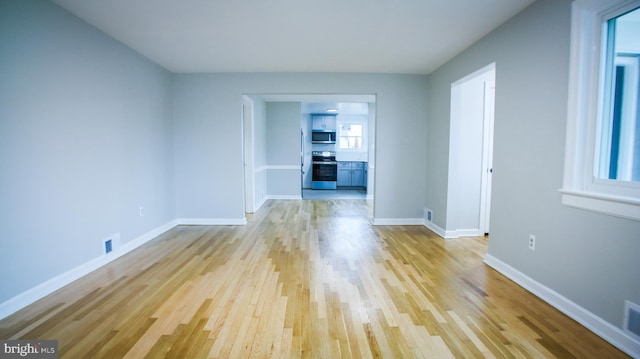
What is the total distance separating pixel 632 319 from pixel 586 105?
4.51 feet

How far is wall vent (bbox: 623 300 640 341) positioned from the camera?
164 centimetres

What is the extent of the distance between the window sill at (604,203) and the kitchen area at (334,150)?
7042mm

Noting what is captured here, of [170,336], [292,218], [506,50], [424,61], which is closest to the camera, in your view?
[170,336]

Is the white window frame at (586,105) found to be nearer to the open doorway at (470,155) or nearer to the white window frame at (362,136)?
the open doorway at (470,155)

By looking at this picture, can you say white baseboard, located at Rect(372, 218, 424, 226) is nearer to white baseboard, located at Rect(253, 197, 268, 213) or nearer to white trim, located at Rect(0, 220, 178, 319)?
white baseboard, located at Rect(253, 197, 268, 213)

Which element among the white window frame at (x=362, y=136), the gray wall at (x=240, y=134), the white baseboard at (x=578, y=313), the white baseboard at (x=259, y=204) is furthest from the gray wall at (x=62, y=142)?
the white window frame at (x=362, y=136)

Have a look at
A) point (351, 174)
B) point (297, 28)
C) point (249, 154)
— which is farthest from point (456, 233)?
point (351, 174)

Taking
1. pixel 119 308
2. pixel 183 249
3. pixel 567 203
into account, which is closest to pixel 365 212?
pixel 183 249

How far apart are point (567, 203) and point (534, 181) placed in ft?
1.22

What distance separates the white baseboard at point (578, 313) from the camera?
1.67 metres

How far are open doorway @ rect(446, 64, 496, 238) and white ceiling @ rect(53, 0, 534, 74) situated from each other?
0.64 meters

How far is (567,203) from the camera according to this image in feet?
6.90

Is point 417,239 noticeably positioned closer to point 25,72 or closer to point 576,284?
point 576,284

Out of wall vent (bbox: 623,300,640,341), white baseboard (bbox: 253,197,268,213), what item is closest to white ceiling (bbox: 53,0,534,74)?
wall vent (bbox: 623,300,640,341)
